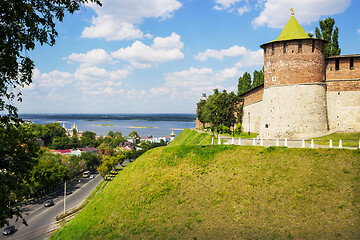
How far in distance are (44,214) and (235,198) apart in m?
29.1

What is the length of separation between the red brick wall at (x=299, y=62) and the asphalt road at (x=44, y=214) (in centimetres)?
2980

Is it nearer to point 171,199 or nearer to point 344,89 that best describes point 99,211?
point 171,199

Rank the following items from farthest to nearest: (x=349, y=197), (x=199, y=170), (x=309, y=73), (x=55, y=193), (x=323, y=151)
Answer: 1. (x=55, y=193)
2. (x=309, y=73)
3. (x=199, y=170)
4. (x=323, y=151)
5. (x=349, y=197)

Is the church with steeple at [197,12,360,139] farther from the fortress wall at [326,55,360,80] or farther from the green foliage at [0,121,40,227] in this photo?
the green foliage at [0,121,40,227]

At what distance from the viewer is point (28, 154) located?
9.17 m

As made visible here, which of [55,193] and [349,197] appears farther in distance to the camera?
[55,193]

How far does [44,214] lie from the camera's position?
35.5m

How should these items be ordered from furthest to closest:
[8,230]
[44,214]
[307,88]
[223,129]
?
[223,129] → [44,214] → [307,88] → [8,230]

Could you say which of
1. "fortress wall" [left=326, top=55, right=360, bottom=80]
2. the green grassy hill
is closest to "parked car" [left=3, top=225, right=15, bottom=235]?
the green grassy hill

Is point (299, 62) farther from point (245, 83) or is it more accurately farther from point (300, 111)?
point (245, 83)

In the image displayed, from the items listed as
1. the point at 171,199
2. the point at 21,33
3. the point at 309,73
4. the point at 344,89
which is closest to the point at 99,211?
the point at 171,199

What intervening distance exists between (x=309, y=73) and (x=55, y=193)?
45.9 meters

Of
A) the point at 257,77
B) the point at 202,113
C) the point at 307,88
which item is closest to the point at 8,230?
the point at 307,88


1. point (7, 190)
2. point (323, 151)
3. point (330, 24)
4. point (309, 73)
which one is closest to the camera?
point (7, 190)
